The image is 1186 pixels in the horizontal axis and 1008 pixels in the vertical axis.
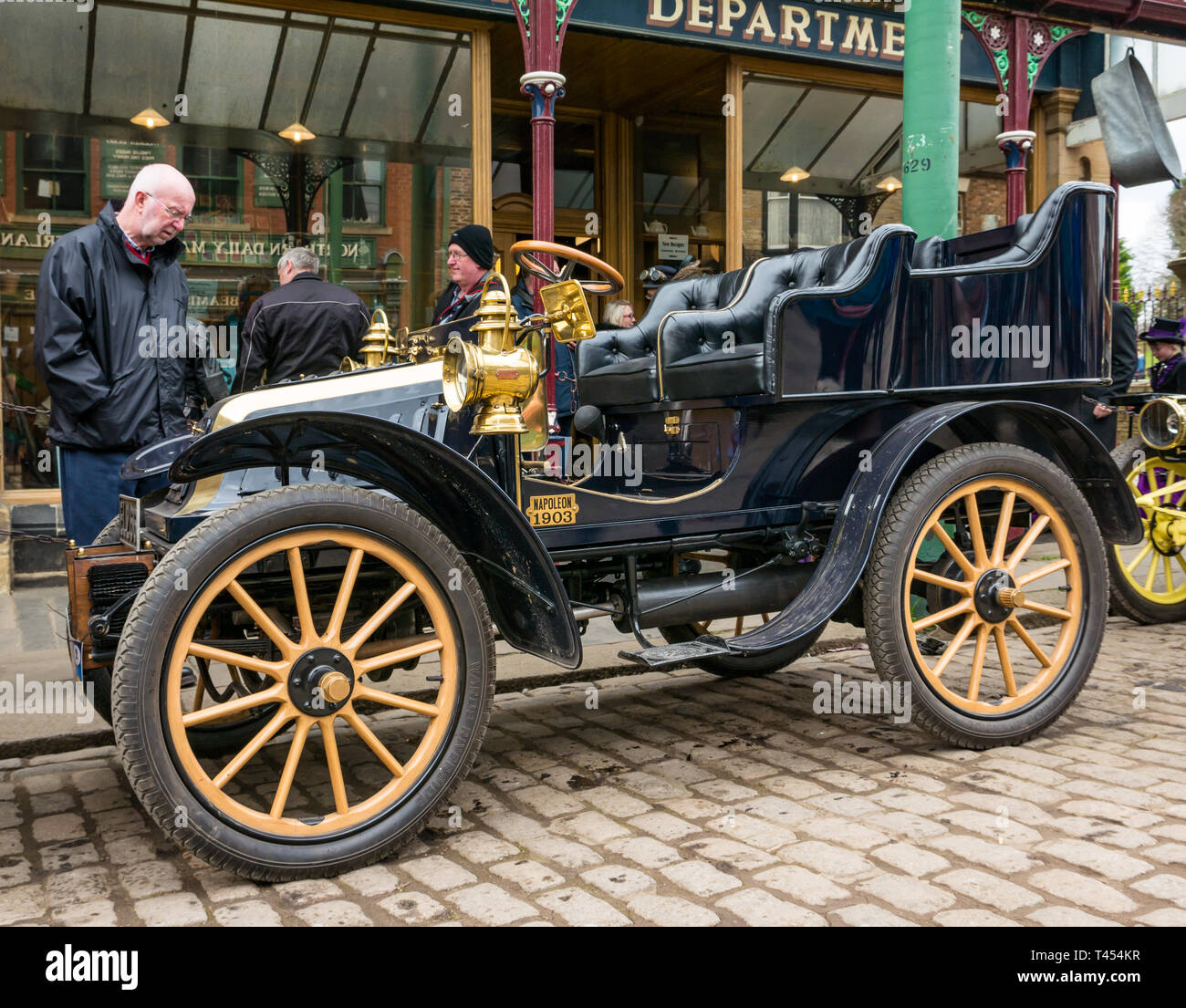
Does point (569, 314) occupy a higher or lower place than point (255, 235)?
lower

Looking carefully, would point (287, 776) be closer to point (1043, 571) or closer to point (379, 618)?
point (379, 618)

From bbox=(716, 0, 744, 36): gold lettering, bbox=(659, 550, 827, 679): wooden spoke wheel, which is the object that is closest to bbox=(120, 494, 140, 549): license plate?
bbox=(659, 550, 827, 679): wooden spoke wheel

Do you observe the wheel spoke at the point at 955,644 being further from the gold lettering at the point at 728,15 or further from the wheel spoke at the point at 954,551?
the gold lettering at the point at 728,15

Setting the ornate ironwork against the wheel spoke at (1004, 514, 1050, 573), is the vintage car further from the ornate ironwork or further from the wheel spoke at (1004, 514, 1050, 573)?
the ornate ironwork

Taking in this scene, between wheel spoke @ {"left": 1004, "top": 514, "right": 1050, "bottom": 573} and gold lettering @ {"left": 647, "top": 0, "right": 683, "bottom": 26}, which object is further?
gold lettering @ {"left": 647, "top": 0, "right": 683, "bottom": 26}

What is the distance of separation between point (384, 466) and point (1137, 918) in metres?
1.94

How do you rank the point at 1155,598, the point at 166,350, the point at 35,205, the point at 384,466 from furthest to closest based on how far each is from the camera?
the point at 35,205, the point at 1155,598, the point at 166,350, the point at 384,466

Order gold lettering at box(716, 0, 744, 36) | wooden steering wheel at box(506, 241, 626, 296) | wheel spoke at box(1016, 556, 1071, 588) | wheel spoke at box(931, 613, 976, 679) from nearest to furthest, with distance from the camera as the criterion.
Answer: wooden steering wheel at box(506, 241, 626, 296)
wheel spoke at box(931, 613, 976, 679)
wheel spoke at box(1016, 556, 1071, 588)
gold lettering at box(716, 0, 744, 36)

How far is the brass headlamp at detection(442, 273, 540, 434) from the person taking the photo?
2.69 meters

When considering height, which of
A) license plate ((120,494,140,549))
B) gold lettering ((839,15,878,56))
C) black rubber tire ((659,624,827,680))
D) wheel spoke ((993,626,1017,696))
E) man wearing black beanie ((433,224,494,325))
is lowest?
black rubber tire ((659,624,827,680))

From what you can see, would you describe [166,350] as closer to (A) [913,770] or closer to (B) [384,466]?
(B) [384,466]

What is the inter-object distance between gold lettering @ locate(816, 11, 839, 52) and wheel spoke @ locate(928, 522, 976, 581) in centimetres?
658

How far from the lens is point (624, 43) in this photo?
845 cm
